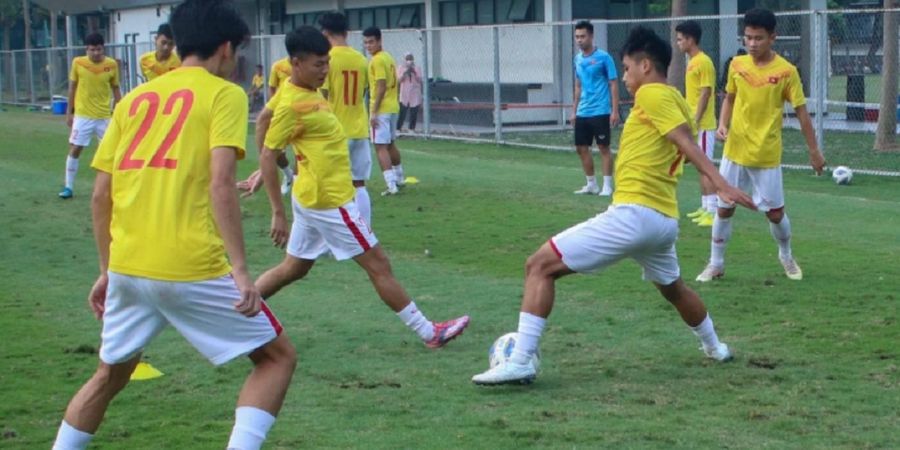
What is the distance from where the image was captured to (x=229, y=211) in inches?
193

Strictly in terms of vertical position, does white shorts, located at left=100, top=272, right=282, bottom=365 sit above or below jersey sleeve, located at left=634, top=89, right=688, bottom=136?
below

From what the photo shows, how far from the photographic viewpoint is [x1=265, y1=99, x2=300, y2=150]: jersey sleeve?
8.19 m

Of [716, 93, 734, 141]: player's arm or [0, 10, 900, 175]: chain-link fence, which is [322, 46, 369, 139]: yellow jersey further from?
[0, 10, 900, 175]: chain-link fence

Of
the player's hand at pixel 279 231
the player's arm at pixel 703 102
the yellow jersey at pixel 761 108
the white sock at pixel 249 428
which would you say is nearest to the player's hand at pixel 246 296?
the white sock at pixel 249 428

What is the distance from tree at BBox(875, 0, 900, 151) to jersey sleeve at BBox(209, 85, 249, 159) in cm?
1733

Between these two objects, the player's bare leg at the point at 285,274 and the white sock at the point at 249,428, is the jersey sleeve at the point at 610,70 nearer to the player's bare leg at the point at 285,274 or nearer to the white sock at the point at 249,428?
the player's bare leg at the point at 285,274

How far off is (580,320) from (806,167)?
11683 millimetres

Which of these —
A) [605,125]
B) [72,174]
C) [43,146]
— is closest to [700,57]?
[605,125]

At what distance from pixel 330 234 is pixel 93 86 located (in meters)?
10.2

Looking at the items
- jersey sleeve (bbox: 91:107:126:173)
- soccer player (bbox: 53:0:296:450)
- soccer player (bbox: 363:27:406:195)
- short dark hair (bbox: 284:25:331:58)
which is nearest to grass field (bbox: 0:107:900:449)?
soccer player (bbox: 53:0:296:450)

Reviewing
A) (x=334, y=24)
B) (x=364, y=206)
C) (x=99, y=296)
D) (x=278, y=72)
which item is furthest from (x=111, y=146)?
(x=278, y=72)

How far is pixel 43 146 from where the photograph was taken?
25.9 metres

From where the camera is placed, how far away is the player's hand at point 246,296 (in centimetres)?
493

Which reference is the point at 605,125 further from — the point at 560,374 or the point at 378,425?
the point at 378,425
